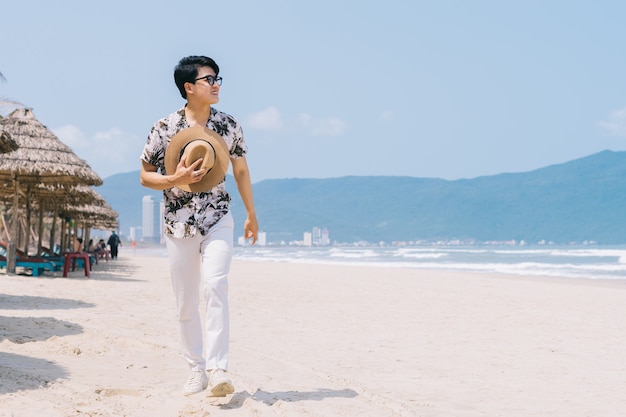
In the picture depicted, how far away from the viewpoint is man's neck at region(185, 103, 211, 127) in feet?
12.9

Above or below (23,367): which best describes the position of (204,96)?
above

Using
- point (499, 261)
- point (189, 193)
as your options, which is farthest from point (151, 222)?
point (189, 193)

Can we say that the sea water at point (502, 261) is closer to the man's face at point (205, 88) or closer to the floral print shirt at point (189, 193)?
the floral print shirt at point (189, 193)

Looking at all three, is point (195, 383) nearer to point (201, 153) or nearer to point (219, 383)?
point (219, 383)

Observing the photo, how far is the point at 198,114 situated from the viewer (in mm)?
3938

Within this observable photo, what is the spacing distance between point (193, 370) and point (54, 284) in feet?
29.9

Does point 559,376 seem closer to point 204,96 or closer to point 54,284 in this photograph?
point 204,96

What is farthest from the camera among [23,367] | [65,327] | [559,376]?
[65,327]

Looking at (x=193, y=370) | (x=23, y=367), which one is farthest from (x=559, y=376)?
(x=23, y=367)

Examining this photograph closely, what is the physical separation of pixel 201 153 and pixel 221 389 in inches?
43.7

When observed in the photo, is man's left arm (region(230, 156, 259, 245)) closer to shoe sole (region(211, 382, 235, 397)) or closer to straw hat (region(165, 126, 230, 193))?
straw hat (region(165, 126, 230, 193))

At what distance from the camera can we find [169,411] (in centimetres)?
366

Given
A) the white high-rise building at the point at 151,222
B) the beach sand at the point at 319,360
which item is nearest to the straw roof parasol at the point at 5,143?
the beach sand at the point at 319,360

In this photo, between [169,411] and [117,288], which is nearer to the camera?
[169,411]
